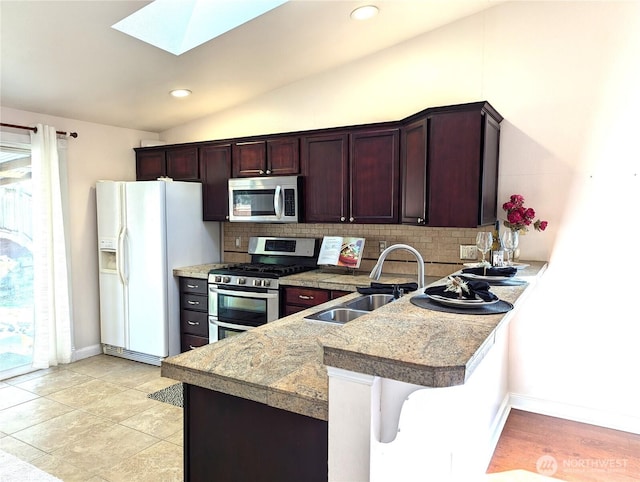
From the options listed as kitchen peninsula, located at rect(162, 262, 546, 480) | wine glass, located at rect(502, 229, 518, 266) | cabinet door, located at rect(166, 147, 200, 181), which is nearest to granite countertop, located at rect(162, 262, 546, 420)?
kitchen peninsula, located at rect(162, 262, 546, 480)

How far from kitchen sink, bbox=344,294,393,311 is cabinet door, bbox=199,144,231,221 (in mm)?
2209

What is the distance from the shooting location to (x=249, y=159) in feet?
13.6

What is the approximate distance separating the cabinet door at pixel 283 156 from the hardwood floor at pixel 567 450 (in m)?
2.69

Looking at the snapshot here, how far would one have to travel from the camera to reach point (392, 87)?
3.72 m

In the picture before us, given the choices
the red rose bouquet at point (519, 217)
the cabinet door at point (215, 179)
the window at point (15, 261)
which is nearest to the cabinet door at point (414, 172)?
the red rose bouquet at point (519, 217)

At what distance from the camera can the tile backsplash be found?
355 centimetres

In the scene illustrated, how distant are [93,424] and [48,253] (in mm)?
1746

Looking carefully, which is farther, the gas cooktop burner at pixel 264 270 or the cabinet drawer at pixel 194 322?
the cabinet drawer at pixel 194 322

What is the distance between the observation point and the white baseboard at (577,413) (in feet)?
9.86

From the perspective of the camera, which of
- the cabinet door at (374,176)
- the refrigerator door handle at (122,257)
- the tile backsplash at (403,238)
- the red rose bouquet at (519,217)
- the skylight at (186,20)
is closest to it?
Answer: the skylight at (186,20)

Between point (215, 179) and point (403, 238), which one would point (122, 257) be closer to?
point (215, 179)

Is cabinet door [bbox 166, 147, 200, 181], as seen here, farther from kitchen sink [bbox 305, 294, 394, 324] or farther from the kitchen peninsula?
the kitchen peninsula

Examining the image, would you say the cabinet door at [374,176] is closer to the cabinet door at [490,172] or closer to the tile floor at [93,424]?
the cabinet door at [490,172]
